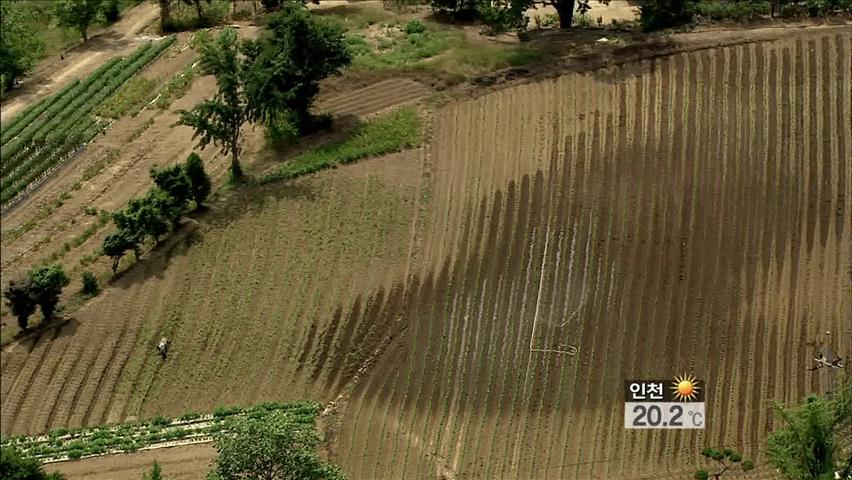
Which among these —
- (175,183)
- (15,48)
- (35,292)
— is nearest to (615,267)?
(175,183)

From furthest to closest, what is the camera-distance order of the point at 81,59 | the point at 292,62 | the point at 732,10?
the point at 81,59 < the point at 732,10 < the point at 292,62

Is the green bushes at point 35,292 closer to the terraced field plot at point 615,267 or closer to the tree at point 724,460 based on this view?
the terraced field plot at point 615,267

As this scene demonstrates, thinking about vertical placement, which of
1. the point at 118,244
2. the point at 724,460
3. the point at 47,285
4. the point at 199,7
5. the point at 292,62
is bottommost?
the point at 724,460

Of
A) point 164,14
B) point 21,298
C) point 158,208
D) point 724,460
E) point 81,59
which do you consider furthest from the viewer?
point 164,14

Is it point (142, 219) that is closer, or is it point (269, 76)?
point (142, 219)

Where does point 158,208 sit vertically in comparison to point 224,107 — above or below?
below

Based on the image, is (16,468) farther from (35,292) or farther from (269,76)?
(269,76)
